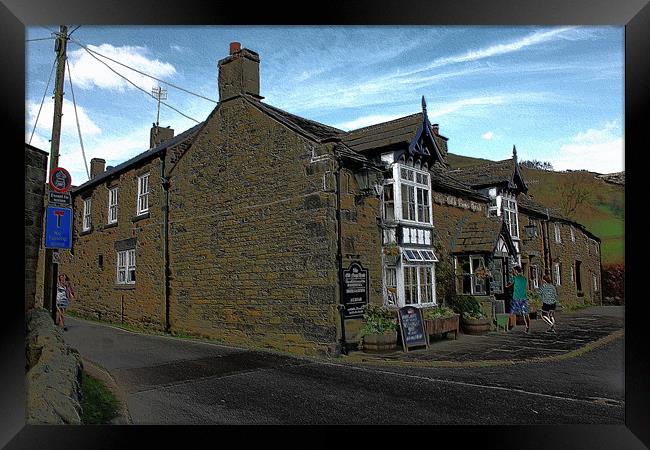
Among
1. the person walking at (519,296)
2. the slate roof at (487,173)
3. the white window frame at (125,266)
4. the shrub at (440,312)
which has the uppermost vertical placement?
the slate roof at (487,173)

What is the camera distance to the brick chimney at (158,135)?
7801mm

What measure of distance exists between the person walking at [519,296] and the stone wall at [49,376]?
6.73 m

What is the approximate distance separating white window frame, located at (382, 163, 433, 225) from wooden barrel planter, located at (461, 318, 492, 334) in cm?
185

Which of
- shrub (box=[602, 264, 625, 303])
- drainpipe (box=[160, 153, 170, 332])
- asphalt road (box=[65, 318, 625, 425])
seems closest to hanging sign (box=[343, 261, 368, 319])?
asphalt road (box=[65, 318, 625, 425])

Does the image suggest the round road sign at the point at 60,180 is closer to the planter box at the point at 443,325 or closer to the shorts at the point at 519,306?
the planter box at the point at 443,325

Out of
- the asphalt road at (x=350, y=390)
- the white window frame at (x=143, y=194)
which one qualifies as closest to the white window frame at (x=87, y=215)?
the white window frame at (x=143, y=194)

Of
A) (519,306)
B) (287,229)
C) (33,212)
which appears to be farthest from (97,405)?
(519,306)

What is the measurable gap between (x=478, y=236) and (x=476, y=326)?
1601 millimetres

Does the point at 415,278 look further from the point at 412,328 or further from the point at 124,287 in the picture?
the point at 124,287

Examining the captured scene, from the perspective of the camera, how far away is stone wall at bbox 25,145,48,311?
6.79 m

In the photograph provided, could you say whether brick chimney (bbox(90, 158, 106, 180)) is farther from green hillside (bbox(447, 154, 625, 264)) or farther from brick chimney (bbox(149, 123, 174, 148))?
green hillside (bbox(447, 154, 625, 264))

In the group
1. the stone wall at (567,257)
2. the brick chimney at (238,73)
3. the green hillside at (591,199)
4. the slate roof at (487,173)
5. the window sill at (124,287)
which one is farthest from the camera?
the window sill at (124,287)

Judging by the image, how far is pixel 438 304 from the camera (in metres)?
8.16

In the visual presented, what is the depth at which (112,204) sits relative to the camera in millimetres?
8672
